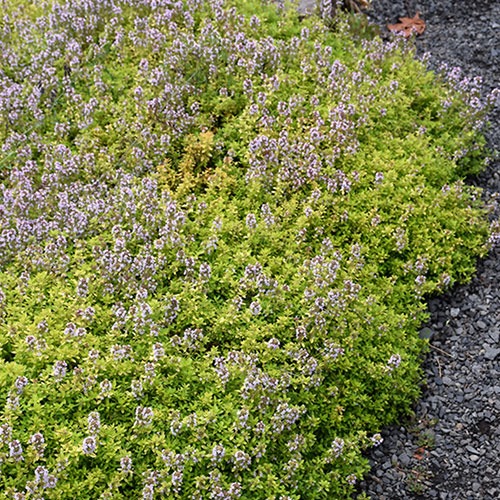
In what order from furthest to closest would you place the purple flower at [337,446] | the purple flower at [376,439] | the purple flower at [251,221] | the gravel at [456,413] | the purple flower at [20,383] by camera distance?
the purple flower at [251,221] → the gravel at [456,413] → the purple flower at [376,439] → the purple flower at [337,446] → the purple flower at [20,383]

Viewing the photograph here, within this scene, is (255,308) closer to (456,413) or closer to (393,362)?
(393,362)

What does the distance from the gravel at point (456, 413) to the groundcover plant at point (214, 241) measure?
167 mm

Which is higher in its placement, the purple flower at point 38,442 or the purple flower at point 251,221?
the purple flower at point 251,221

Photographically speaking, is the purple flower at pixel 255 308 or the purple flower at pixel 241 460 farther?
the purple flower at pixel 255 308

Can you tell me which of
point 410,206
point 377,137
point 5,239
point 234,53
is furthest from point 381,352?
point 234,53

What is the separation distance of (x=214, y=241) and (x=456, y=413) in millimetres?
2048

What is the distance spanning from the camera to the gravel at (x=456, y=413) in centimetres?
457

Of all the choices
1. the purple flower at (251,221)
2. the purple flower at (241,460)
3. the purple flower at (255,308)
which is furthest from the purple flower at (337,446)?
the purple flower at (251,221)

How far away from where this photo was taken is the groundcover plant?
409 centimetres

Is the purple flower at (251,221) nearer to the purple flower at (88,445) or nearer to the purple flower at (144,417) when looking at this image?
the purple flower at (144,417)

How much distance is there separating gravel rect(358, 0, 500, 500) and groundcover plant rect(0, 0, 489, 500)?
0.17 meters

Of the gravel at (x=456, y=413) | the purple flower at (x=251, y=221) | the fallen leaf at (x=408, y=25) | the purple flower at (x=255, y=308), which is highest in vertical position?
the fallen leaf at (x=408, y=25)

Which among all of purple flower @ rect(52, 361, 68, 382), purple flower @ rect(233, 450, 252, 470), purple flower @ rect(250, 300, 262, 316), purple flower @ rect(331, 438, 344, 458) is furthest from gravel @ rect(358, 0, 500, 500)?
purple flower @ rect(52, 361, 68, 382)

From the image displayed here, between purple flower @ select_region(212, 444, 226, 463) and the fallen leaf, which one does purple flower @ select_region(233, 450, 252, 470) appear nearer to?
purple flower @ select_region(212, 444, 226, 463)
